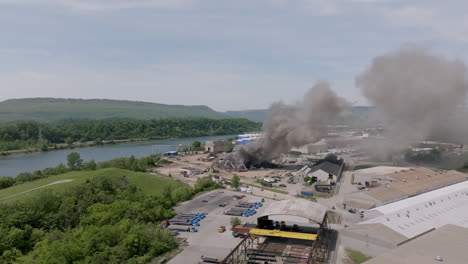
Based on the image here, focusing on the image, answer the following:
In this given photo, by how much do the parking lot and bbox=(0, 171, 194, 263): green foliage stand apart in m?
0.98

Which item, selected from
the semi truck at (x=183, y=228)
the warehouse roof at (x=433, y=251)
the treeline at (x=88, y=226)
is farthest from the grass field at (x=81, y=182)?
the warehouse roof at (x=433, y=251)

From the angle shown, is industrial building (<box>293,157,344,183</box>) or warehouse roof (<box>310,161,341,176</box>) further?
warehouse roof (<box>310,161,341,176</box>)

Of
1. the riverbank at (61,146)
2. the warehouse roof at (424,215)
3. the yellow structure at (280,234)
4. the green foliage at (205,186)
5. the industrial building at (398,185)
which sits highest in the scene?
the warehouse roof at (424,215)

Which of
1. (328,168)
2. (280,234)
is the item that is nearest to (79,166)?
(328,168)

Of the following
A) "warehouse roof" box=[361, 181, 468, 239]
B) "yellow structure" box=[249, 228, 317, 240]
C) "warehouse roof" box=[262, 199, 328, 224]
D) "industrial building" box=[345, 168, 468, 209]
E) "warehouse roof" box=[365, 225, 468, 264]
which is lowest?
"industrial building" box=[345, 168, 468, 209]

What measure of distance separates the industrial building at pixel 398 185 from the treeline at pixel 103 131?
5779 centimetres

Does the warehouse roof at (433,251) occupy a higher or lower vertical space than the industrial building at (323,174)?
higher

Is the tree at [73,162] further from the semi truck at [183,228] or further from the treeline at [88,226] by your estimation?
the semi truck at [183,228]

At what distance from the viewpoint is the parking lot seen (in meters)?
14.8

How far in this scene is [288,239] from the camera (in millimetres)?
15578

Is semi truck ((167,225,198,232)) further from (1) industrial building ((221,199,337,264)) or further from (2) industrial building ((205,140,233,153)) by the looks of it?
(2) industrial building ((205,140,233,153))

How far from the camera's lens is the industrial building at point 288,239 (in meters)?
13.6

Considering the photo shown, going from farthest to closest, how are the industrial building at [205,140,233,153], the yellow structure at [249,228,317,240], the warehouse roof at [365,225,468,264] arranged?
the industrial building at [205,140,233,153], the yellow structure at [249,228,317,240], the warehouse roof at [365,225,468,264]

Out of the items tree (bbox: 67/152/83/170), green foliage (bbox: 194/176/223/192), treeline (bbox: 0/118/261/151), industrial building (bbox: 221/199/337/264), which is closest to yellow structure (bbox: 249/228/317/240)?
industrial building (bbox: 221/199/337/264)
